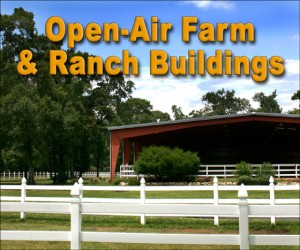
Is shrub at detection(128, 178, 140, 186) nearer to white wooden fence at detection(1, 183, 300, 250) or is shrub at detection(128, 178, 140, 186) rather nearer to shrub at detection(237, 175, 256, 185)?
shrub at detection(237, 175, 256, 185)

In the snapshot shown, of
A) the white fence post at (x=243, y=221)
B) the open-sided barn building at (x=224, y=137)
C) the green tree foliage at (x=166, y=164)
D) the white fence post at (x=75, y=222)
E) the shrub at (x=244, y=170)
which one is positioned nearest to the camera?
the white fence post at (x=243, y=221)

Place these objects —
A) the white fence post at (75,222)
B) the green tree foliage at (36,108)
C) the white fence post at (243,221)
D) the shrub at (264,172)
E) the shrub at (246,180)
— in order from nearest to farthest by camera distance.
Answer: the white fence post at (243,221), the white fence post at (75,222), the shrub at (246,180), the shrub at (264,172), the green tree foliage at (36,108)

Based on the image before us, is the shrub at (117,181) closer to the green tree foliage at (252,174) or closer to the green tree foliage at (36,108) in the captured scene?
the green tree foliage at (252,174)

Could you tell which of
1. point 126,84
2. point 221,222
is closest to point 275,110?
point 126,84

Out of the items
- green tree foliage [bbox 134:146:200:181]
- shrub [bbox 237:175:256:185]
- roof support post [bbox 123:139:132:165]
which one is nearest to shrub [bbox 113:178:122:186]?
green tree foliage [bbox 134:146:200:181]

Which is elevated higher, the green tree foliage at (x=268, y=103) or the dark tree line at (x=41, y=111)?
the green tree foliage at (x=268, y=103)

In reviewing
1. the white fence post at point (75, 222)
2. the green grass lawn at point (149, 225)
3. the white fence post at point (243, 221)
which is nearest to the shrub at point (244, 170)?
the green grass lawn at point (149, 225)

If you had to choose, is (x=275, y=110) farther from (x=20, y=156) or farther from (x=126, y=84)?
(x=20, y=156)

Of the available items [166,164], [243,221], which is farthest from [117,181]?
[243,221]

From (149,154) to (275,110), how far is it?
87127mm

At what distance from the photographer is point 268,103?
11619cm

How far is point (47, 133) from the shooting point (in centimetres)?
4138

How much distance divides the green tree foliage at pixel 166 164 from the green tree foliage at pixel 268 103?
84615 mm

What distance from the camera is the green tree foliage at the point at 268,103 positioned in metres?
114
